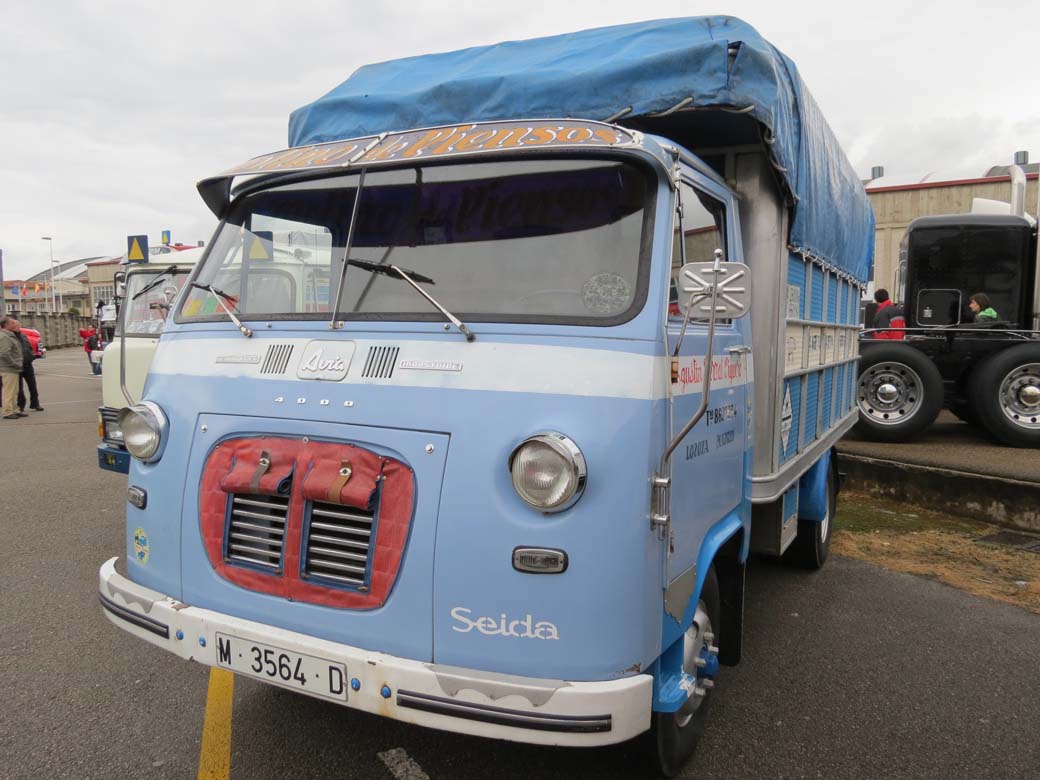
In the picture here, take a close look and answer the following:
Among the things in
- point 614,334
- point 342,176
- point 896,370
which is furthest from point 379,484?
point 896,370

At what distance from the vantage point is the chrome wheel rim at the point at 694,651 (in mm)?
2865

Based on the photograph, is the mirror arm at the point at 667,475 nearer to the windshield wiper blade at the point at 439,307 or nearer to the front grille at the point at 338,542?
the windshield wiper blade at the point at 439,307

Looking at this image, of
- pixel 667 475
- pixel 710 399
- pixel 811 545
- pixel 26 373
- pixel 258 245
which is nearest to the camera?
pixel 667 475

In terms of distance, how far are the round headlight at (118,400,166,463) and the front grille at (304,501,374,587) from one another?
74 centimetres

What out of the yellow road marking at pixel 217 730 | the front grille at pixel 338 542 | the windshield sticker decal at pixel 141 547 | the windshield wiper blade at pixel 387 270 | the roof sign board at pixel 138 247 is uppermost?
the roof sign board at pixel 138 247

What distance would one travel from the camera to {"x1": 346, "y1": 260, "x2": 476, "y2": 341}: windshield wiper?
2.58m

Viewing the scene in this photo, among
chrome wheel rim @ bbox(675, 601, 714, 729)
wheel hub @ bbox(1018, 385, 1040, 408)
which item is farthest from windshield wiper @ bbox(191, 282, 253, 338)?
wheel hub @ bbox(1018, 385, 1040, 408)

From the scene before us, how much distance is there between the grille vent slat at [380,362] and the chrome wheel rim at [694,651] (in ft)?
4.48

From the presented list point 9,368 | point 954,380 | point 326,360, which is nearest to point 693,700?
point 326,360

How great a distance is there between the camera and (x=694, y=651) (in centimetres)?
292

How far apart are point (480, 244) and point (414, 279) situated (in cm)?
26

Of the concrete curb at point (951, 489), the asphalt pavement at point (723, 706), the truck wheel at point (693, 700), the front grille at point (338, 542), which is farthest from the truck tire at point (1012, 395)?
the front grille at point (338, 542)

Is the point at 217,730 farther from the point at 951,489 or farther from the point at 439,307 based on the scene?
the point at 951,489

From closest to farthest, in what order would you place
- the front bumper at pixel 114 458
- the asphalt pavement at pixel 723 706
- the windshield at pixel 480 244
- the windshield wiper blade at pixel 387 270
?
1. the windshield at pixel 480 244
2. the windshield wiper blade at pixel 387 270
3. the asphalt pavement at pixel 723 706
4. the front bumper at pixel 114 458
